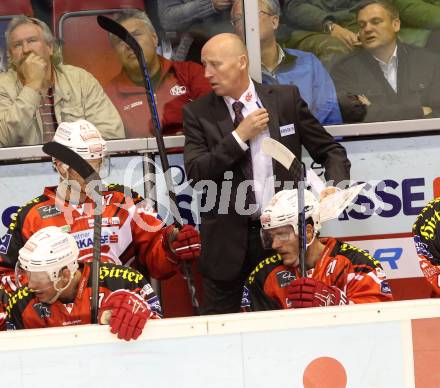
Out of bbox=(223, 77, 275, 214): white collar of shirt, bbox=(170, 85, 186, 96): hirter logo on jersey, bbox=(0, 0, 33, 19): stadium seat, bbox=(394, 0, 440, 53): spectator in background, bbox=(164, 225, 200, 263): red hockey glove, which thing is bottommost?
bbox=(164, 225, 200, 263): red hockey glove

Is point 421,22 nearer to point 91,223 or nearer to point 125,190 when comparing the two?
point 125,190

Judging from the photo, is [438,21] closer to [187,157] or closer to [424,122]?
[424,122]

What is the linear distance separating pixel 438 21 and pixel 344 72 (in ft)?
1.93

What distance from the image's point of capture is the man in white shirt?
5.81m

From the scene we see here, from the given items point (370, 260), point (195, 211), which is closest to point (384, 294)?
point (370, 260)

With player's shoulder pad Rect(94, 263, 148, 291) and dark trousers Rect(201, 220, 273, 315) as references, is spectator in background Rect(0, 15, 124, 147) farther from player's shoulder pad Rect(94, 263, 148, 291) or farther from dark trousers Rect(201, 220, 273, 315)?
player's shoulder pad Rect(94, 263, 148, 291)

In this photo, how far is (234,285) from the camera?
5938mm

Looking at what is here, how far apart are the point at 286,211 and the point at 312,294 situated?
1.93ft

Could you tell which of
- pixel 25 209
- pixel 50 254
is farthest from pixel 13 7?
pixel 50 254

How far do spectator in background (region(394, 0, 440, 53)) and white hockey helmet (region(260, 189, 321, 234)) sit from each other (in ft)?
4.54

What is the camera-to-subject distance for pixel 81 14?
20.3ft

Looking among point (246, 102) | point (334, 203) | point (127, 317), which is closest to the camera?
point (127, 317)

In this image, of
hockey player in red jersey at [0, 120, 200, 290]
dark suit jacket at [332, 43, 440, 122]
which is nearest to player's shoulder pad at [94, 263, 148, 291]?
hockey player in red jersey at [0, 120, 200, 290]

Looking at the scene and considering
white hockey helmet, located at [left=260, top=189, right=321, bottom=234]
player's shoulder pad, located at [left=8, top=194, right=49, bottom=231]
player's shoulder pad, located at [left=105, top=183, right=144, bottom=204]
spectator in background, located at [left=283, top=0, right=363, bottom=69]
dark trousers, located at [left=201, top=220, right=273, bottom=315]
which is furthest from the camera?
spectator in background, located at [left=283, top=0, right=363, bottom=69]
